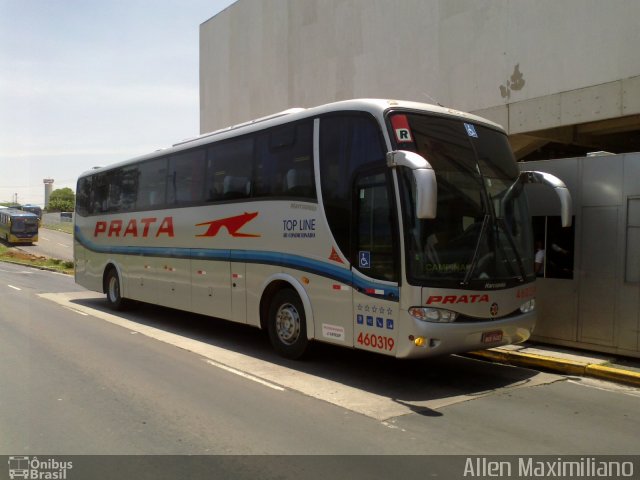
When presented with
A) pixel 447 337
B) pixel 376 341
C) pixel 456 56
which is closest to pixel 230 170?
pixel 376 341

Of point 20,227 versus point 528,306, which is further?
point 20,227

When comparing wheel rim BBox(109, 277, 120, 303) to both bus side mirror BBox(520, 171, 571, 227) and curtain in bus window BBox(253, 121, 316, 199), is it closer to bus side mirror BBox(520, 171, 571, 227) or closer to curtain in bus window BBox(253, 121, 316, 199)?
curtain in bus window BBox(253, 121, 316, 199)

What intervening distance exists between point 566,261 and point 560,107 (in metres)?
5.68

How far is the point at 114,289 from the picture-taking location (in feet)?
45.5

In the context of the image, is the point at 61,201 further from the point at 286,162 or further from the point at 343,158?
the point at 343,158

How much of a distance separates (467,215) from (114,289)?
401 inches

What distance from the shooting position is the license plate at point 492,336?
6.57 meters

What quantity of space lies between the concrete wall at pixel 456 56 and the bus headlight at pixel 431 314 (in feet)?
27.1

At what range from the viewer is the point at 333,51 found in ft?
64.4

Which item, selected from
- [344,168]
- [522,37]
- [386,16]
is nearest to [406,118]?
[344,168]

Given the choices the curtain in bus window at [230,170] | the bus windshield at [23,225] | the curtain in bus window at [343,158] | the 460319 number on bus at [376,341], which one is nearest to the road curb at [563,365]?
the 460319 number on bus at [376,341]

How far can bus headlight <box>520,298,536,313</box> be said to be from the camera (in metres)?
7.10

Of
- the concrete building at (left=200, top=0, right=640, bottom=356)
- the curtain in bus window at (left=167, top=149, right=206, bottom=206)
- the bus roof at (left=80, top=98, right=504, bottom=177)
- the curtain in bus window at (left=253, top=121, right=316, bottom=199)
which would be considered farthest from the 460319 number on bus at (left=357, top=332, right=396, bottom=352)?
the curtain in bus window at (left=167, top=149, right=206, bottom=206)
